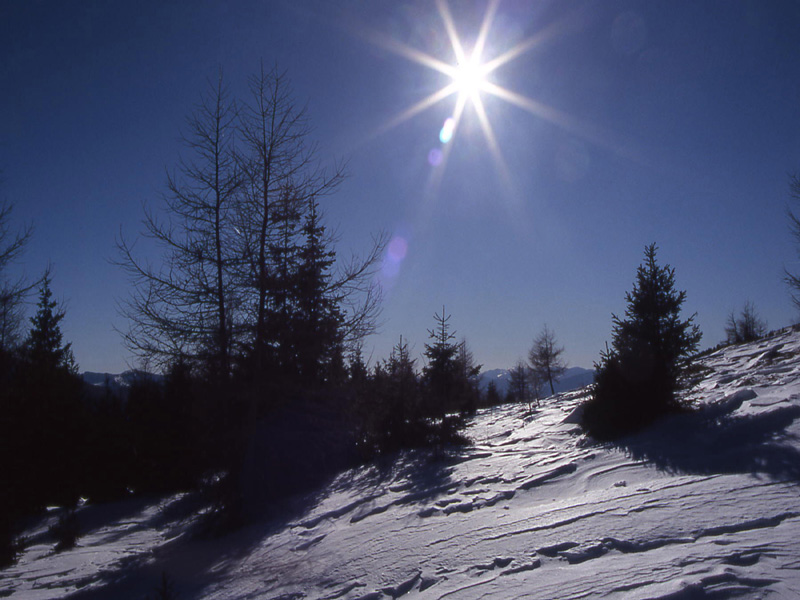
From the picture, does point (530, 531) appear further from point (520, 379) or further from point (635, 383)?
point (520, 379)

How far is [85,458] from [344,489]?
904 centimetres

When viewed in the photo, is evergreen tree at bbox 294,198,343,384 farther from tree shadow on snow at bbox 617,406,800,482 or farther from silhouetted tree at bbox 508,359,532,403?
silhouetted tree at bbox 508,359,532,403

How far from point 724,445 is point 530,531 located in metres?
3.46

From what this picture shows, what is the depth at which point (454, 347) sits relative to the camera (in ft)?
50.4

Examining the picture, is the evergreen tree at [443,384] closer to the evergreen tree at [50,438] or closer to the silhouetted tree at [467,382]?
the silhouetted tree at [467,382]

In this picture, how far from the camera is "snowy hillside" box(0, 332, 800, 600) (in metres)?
3.70

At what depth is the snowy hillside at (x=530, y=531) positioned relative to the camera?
3.70 m

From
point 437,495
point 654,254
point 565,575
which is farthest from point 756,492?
point 654,254

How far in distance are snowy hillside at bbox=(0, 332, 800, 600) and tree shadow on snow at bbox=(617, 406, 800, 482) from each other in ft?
0.10

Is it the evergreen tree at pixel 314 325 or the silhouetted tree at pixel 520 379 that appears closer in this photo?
the evergreen tree at pixel 314 325

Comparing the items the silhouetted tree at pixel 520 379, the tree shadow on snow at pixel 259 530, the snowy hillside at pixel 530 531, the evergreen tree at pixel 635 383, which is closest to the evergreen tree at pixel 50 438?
the snowy hillside at pixel 530 531

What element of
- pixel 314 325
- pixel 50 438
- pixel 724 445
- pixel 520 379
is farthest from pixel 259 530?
pixel 520 379

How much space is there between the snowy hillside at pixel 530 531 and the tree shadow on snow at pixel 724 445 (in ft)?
0.10

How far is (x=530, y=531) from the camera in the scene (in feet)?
16.4
